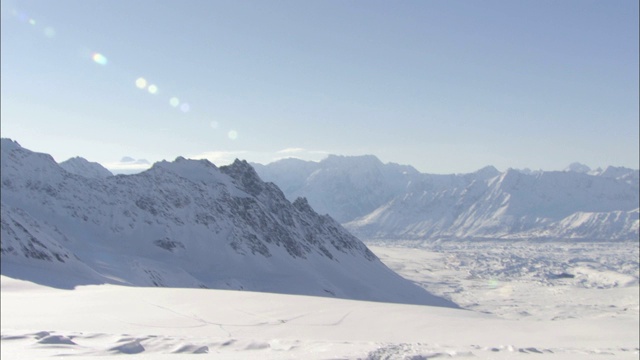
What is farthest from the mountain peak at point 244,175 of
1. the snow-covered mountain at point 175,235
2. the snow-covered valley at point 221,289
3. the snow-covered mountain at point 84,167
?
the snow-covered mountain at point 84,167

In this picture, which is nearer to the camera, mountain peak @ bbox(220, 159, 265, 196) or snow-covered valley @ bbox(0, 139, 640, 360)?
snow-covered valley @ bbox(0, 139, 640, 360)

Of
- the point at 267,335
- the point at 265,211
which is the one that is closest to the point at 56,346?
the point at 267,335

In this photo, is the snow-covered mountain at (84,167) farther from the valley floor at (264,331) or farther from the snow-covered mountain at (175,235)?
the valley floor at (264,331)

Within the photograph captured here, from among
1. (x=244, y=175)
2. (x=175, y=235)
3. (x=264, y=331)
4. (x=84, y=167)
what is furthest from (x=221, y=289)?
(x=84, y=167)

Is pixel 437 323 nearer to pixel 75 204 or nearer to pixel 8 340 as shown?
pixel 8 340

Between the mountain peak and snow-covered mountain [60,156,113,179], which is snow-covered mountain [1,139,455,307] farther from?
snow-covered mountain [60,156,113,179]

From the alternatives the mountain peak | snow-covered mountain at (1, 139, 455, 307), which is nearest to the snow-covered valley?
snow-covered mountain at (1, 139, 455, 307)

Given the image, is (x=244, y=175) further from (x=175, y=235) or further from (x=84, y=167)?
(x=175, y=235)
